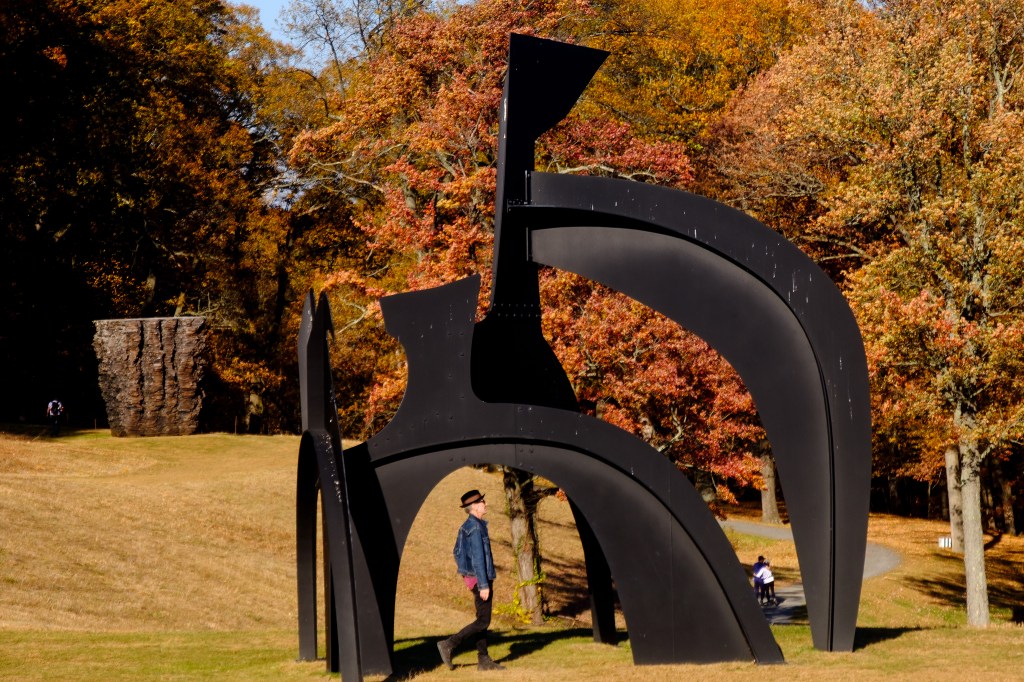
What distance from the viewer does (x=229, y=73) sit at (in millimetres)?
37219

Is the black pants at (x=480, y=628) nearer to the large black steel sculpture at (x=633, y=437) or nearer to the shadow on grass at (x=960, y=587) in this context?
the large black steel sculpture at (x=633, y=437)

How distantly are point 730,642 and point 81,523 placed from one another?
43.3ft

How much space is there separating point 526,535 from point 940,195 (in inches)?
379

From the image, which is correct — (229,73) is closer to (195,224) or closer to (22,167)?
(195,224)

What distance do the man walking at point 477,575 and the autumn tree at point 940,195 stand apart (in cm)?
1033

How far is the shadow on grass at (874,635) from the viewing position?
10909 millimetres

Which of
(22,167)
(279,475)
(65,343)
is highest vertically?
(22,167)

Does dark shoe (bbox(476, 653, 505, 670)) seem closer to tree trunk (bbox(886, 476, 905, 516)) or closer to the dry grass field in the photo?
the dry grass field

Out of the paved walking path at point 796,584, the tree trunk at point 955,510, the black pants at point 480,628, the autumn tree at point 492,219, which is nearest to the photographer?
the black pants at point 480,628

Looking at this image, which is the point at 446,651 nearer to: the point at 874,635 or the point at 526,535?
the point at 874,635

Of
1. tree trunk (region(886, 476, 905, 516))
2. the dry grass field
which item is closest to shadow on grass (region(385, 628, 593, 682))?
the dry grass field

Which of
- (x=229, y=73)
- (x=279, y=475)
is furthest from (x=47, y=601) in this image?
(x=229, y=73)

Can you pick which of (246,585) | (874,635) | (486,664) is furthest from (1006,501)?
(486,664)

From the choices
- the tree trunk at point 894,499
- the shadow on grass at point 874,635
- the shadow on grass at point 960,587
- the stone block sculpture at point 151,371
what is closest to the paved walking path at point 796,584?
the shadow on grass at point 960,587
